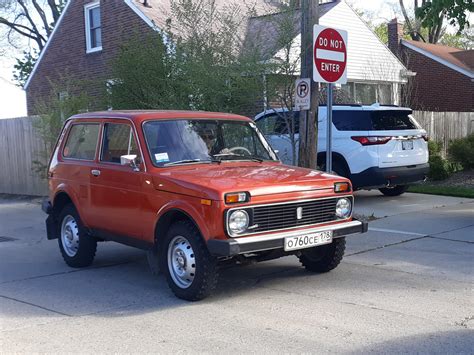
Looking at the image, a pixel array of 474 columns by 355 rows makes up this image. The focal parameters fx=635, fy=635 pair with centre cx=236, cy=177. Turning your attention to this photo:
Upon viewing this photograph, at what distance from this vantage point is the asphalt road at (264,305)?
16.9 feet

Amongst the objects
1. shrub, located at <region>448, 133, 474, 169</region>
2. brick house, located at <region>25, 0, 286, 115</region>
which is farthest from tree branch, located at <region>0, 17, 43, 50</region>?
shrub, located at <region>448, 133, 474, 169</region>

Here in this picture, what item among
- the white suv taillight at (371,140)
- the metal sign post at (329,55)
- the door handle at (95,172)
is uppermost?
the metal sign post at (329,55)

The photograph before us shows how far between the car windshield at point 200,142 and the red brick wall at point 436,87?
19224 mm

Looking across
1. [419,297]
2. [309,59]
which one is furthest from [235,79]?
[419,297]

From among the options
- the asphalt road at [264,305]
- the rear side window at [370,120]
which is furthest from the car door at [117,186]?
the rear side window at [370,120]

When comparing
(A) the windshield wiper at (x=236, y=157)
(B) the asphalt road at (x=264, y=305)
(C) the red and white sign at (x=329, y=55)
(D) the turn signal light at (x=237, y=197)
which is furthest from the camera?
(C) the red and white sign at (x=329, y=55)

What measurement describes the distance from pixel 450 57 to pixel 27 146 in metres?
18.6

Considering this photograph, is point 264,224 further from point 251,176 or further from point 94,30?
point 94,30

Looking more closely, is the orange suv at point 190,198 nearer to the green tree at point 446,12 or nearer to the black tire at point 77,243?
the black tire at point 77,243

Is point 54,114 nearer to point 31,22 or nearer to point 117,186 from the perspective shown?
point 117,186

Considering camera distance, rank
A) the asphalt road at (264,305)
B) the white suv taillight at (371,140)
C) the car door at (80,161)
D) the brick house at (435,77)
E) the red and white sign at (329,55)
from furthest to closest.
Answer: the brick house at (435,77)
the white suv taillight at (371,140)
the red and white sign at (329,55)
the car door at (80,161)
the asphalt road at (264,305)

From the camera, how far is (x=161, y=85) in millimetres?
12008

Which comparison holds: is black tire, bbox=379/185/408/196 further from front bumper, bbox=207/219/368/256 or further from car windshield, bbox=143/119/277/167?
front bumper, bbox=207/219/368/256

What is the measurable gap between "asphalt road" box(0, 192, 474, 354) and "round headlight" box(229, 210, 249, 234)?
774 millimetres
